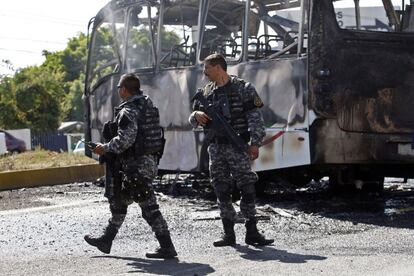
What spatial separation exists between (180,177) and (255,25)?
4378 mm

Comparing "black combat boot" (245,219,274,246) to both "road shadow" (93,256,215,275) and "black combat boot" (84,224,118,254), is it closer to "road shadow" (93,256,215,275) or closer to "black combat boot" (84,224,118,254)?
"road shadow" (93,256,215,275)

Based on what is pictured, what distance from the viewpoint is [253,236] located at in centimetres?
678

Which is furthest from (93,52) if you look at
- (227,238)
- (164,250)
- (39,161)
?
(164,250)

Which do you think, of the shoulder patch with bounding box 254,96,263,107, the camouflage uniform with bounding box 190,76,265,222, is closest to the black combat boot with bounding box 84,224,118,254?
the camouflage uniform with bounding box 190,76,265,222

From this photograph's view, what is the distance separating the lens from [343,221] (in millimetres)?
8164

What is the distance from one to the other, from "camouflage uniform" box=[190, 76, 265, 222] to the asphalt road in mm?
365

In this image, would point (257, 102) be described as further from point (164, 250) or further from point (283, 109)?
point (283, 109)

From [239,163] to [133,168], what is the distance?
91cm

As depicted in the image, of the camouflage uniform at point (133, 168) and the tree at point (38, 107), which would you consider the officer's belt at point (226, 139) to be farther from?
the tree at point (38, 107)

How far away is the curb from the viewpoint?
1452 cm

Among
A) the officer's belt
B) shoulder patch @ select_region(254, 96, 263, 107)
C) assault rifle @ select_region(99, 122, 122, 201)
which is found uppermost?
shoulder patch @ select_region(254, 96, 263, 107)

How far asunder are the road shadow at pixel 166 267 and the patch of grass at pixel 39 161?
1017 centimetres

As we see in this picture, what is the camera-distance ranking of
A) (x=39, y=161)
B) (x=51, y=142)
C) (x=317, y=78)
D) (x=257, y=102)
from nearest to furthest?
(x=257, y=102), (x=317, y=78), (x=39, y=161), (x=51, y=142)

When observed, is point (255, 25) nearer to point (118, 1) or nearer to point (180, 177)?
point (118, 1)
